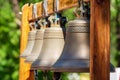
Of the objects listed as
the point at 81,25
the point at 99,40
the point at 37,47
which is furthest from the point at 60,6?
the point at 99,40

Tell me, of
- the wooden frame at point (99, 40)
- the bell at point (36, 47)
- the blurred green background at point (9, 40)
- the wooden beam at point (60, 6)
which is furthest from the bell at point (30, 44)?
the blurred green background at point (9, 40)

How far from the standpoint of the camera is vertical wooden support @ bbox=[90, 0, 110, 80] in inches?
159

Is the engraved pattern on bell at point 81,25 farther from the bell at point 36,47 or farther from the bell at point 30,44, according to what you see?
the bell at point 30,44

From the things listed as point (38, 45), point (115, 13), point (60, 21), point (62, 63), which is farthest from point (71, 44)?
point (115, 13)

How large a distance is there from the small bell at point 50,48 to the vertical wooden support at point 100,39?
2.59ft

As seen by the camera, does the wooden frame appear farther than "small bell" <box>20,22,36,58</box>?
No

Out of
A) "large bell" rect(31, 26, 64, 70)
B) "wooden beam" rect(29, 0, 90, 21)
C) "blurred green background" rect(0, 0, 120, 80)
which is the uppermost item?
"wooden beam" rect(29, 0, 90, 21)

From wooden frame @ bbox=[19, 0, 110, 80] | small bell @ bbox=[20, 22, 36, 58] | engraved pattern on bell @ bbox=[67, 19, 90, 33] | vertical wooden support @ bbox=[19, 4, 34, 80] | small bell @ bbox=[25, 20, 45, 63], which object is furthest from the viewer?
vertical wooden support @ bbox=[19, 4, 34, 80]

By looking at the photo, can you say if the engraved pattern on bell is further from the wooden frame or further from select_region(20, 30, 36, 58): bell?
select_region(20, 30, 36, 58): bell

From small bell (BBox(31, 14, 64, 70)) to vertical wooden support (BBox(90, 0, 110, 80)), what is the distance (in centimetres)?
79

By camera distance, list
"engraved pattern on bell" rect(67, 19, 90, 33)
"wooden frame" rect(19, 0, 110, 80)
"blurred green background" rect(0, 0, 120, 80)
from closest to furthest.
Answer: "wooden frame" rect(19, 0, 110, 80), "engraved pattern on bell" rect(67, 19, 90, 33), "blurred green background" rect(0, 0, 120, 80)

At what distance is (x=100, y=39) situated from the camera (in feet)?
13.4

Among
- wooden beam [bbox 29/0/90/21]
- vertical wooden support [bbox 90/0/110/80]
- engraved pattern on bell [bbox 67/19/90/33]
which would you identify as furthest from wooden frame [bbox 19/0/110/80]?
wooden beam [bbox 29/0/90/21]

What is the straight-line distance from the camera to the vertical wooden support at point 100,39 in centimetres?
403
